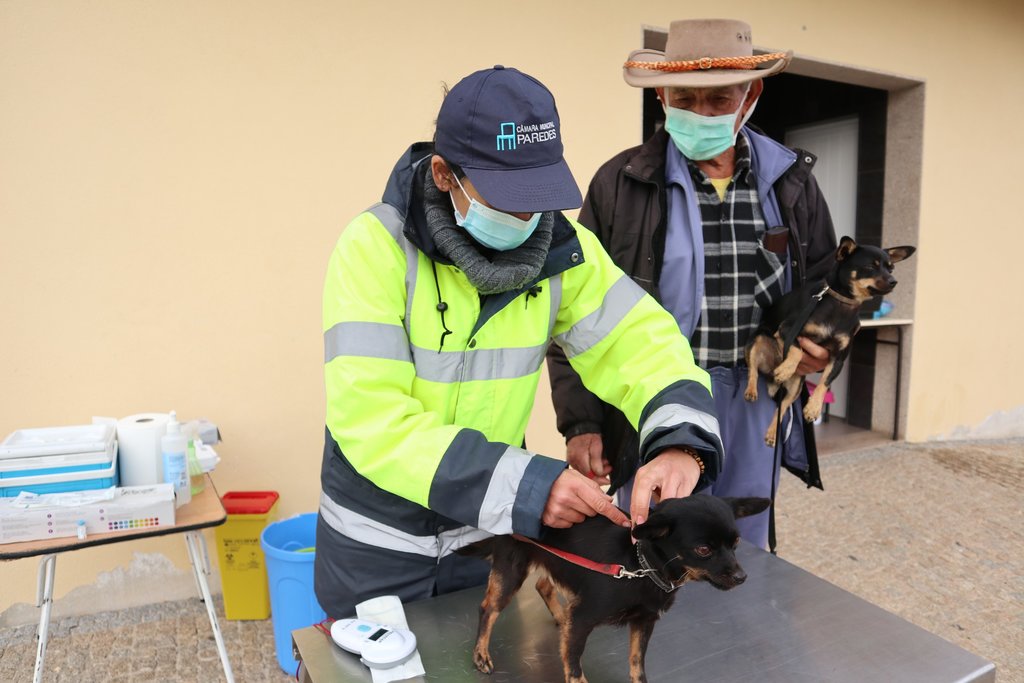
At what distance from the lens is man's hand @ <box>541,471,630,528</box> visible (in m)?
1.37

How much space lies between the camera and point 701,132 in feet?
7.76

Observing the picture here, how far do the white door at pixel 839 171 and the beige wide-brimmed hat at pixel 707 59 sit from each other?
17.1 ft

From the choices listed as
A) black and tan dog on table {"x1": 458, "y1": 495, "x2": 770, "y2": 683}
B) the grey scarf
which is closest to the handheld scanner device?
black and tan dog on table {"x1": 458, "y1": 495, "x2": 770, "y2": 683}

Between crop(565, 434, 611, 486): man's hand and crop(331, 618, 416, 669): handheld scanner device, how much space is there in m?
0.77

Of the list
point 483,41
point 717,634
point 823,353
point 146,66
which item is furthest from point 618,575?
A: point 483,41

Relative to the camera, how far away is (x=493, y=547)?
1.56 m

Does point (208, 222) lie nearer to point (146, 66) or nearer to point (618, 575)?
point (146, 66)

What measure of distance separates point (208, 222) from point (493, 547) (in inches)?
114

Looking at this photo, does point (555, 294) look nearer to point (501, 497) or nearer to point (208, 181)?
point (501, 497)

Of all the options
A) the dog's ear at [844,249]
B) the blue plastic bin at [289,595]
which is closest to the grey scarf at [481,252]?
the dog's ear at [844,249]

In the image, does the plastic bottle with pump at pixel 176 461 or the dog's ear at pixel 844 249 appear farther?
the plastic bottle with pump at pixel 176 461

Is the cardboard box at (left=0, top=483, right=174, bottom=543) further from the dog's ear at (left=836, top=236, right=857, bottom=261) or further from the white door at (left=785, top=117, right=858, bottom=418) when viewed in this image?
the white door at (left=785, top=117, right=858, bottom=418)

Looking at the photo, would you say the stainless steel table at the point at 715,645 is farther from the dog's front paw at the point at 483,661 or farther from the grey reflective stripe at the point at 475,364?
the grey reflective stripe at the point at 475,364

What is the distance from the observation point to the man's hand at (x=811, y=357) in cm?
244
